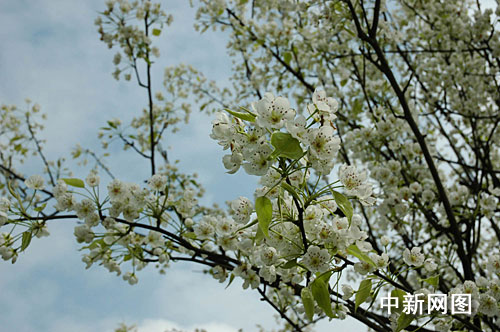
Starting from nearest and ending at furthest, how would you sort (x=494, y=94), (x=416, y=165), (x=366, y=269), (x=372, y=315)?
(x=366, y=269)
(x=372, y=315)
(x=416, y=165)
(x=494, y=94)

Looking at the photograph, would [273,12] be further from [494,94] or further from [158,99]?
[494,94]

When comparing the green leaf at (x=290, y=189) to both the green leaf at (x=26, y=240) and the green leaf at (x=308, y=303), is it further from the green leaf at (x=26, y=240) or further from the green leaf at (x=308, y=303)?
the green leaf at (x=26, y=240)

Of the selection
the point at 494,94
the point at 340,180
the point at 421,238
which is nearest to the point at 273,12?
the point at 494,94

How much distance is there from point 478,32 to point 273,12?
7.98 ft

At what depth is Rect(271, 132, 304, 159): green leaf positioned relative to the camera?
109 cm

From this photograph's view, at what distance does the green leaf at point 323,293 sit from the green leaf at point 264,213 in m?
0.28

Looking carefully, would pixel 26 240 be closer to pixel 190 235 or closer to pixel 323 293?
pixel 190 235

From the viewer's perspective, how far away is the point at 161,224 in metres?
1.82

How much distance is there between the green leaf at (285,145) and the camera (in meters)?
1.09

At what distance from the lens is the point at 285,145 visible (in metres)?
1.09

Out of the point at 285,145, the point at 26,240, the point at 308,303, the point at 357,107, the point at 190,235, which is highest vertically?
the point at 357,107

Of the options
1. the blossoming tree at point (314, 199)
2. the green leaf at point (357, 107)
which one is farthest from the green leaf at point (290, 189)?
the green leaf at point (357, 107)

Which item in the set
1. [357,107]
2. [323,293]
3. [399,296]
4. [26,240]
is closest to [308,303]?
[323,293]

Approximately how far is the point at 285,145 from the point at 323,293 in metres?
0.50
